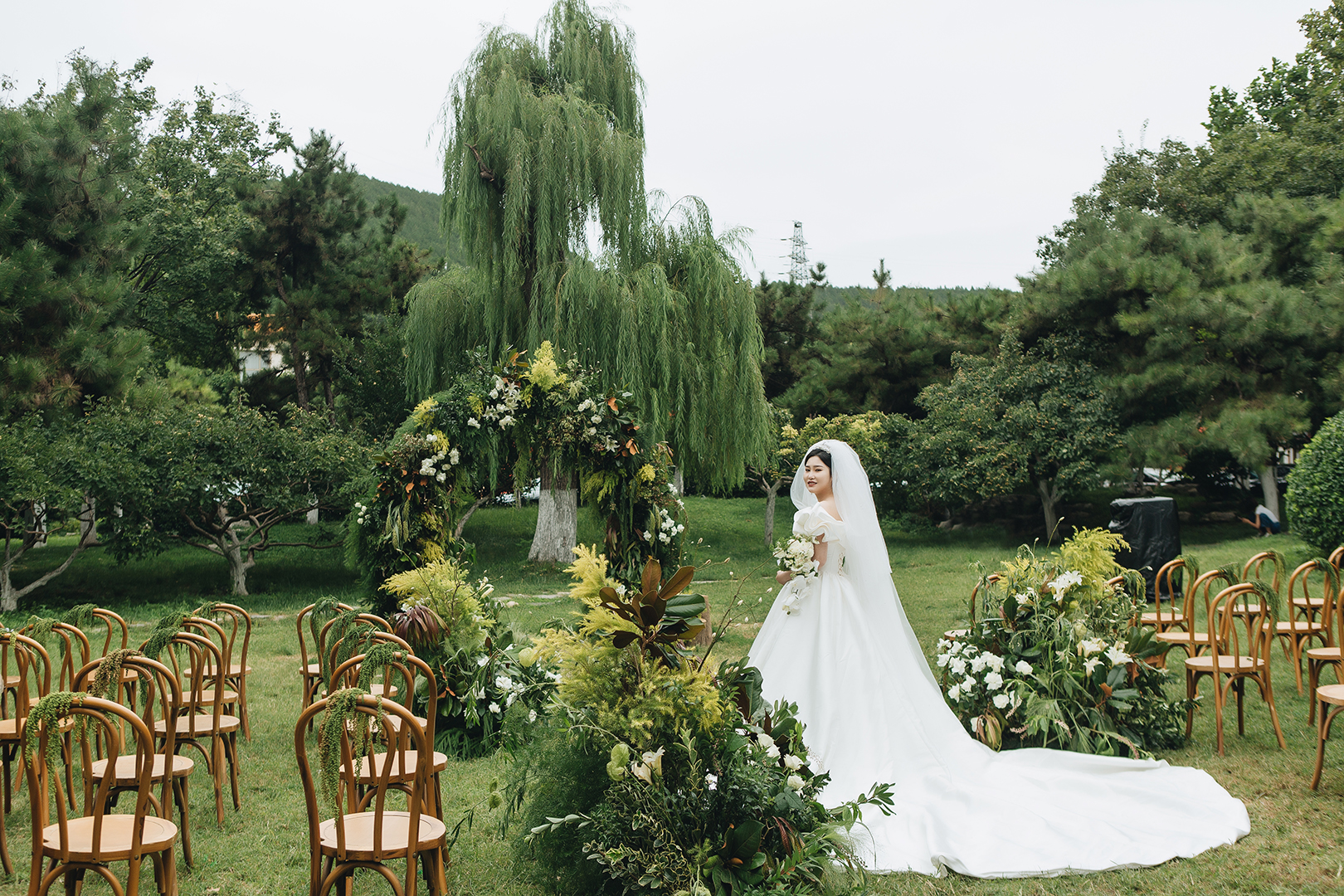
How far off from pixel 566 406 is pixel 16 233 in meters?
9.91

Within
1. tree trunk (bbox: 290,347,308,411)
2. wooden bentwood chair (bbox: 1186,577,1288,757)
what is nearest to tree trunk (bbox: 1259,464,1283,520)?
wooden bentwood chair (bbox: 1186,577,1288,757)

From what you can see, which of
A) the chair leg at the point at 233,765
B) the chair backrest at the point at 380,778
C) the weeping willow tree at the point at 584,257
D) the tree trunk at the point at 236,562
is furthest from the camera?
the tree trunk at the point at 236,562

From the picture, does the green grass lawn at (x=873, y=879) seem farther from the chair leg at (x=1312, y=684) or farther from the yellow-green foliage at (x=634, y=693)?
the yellow-green foliage at (x=634, y=693)

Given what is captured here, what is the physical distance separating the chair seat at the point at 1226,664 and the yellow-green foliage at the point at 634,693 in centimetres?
362

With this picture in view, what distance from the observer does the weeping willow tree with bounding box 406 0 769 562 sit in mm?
12891

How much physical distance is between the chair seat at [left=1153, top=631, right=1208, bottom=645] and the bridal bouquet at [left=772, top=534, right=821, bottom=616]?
95.7 inches

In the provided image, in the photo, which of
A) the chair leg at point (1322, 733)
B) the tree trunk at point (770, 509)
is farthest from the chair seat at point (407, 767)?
the tree trunk at point (770, 509)

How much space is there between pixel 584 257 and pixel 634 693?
10.9 metres

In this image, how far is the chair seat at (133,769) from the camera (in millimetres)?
3613

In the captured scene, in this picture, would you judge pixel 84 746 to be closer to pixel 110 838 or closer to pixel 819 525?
pixel 110 838

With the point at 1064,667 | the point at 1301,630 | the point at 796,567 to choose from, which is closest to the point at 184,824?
the point at 796,567

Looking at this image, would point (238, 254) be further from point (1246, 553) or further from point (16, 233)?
point (1246, 553)

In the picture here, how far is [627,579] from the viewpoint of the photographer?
7.21 m

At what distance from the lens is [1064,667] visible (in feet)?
17.1
